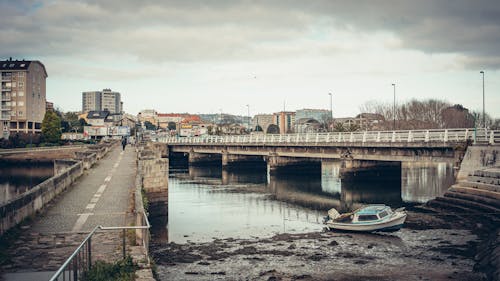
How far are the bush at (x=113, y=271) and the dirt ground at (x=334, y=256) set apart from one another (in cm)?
678

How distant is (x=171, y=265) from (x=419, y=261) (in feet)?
41.0

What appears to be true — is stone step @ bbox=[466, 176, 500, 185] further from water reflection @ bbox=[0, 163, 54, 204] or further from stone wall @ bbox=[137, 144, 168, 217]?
water reflection @ bbox=[0, 163, 54, 204]

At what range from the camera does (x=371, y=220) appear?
30.9 metres

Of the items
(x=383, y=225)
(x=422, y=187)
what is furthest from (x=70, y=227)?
(x=422, y=187)

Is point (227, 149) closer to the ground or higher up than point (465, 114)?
closer to the ground

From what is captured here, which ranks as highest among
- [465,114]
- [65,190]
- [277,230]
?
[465,114]

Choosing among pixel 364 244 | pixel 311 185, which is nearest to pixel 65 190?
pixel 364 244

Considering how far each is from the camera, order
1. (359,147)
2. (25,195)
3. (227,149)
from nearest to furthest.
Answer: (25,195)
(359,147)
(227,149)

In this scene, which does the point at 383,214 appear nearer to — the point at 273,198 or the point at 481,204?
the point at 481,204

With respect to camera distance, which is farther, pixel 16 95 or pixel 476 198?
pixel 16 95

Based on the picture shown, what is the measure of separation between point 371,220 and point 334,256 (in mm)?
6296

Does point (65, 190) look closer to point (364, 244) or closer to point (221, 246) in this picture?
point (221, 246)

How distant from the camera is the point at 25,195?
20.8 meters

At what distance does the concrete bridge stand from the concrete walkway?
26.9 meters
